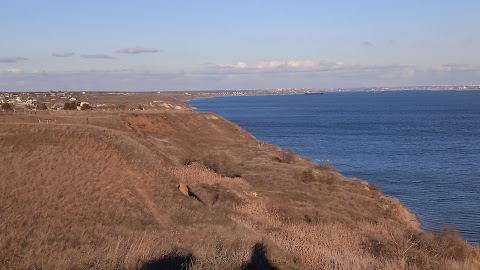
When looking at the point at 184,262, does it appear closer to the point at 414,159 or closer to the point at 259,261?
the point at 259,261

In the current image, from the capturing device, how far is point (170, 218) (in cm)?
1653

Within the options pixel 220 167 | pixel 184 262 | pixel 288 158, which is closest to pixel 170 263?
pixel 184 262

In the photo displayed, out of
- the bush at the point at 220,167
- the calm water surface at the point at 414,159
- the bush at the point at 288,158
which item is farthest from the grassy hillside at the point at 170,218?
the bush at the point at 288,158

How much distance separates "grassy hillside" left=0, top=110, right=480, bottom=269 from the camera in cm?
1073

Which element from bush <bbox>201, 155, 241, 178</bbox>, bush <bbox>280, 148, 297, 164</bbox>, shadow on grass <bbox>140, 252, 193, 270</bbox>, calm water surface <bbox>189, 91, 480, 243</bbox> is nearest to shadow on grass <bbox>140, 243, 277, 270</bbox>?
shadow on grass <bbox>140, 252, 193, 270</bbox>

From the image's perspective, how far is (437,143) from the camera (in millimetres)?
67062

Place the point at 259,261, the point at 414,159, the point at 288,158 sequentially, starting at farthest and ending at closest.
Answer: the point at 414,159 → the point at 288,158 → the point at 259,261

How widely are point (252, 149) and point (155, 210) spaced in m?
33.8

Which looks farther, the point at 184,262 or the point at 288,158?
the point at 288,158

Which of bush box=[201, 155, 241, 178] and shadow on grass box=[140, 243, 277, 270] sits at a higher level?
shadow on grass box=[140, 243, 277, 270]

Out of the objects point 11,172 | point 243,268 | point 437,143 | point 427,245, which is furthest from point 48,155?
point 437,143

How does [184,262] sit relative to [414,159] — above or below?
above

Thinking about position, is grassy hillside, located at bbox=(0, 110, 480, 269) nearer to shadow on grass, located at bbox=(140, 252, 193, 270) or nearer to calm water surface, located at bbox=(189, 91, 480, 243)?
shadow on grass, located at bbox=(140, 252, 193, 270)

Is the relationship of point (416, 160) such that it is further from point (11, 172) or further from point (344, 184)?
point (11, 172)
